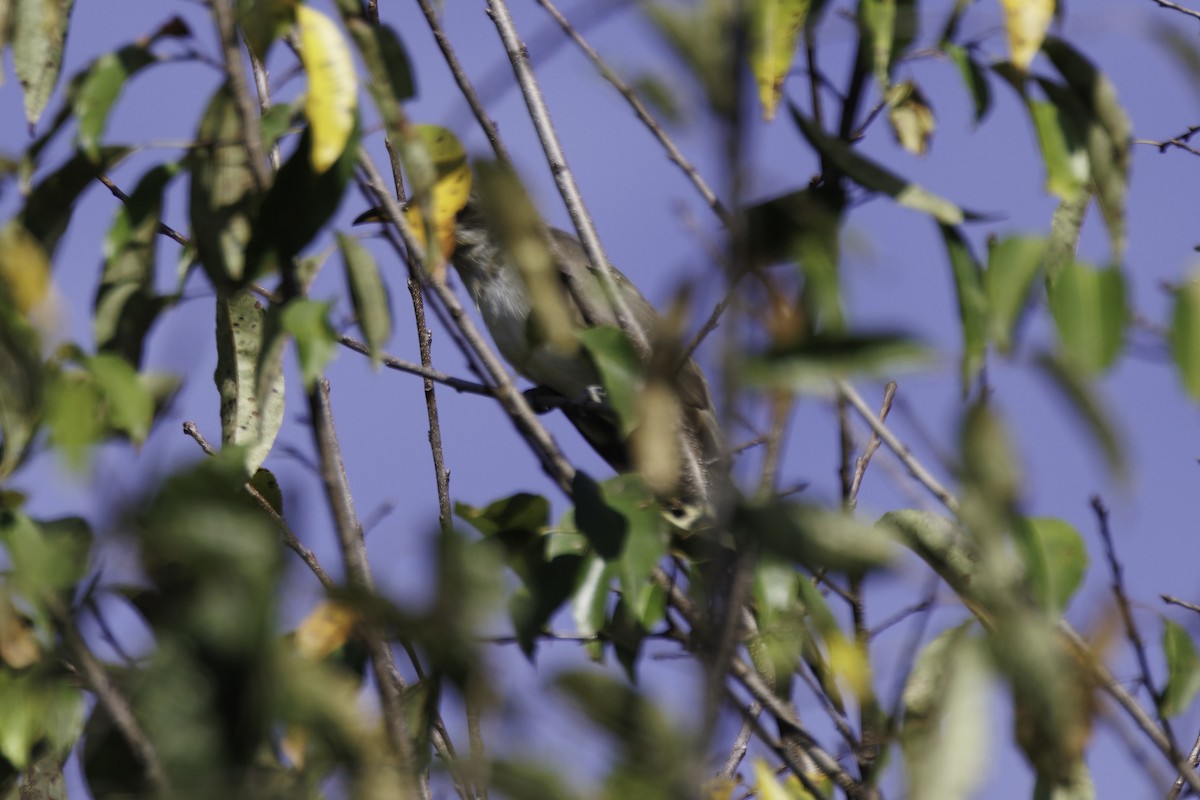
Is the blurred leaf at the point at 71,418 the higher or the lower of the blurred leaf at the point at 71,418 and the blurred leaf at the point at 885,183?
the lower

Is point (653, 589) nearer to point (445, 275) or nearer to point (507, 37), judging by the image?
point (445, 275)

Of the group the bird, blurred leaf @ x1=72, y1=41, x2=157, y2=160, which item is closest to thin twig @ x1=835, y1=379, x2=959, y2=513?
blurred leaf @ x1=72, y1=41, x2=157, y2=160

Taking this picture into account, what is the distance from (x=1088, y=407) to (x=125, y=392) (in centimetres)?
117

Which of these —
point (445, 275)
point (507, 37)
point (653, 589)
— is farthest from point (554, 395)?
point (445, 275)

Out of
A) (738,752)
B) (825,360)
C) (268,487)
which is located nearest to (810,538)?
(825,360)

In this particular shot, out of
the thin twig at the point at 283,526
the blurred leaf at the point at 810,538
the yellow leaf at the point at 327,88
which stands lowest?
the thin twig at the point at 283,526

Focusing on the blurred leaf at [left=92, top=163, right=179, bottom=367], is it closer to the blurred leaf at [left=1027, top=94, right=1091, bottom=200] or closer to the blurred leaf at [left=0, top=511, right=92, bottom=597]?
the blurred leaf at [left=0, top=511, right=92, bottom=597]

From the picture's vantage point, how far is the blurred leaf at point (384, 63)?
5.97 ft

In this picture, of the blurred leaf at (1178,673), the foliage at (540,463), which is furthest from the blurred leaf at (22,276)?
the blurred leaf at (1178,673)

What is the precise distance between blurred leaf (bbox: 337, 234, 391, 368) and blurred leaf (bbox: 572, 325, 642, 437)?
27 centimetres

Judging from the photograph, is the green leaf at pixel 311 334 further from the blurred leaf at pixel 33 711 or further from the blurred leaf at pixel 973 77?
the blurred leaf at pixel 973 77

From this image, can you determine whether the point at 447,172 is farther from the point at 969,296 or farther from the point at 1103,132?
the point at 1103,132

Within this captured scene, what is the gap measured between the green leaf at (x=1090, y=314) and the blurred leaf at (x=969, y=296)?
0.35 ft

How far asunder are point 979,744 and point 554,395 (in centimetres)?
402
